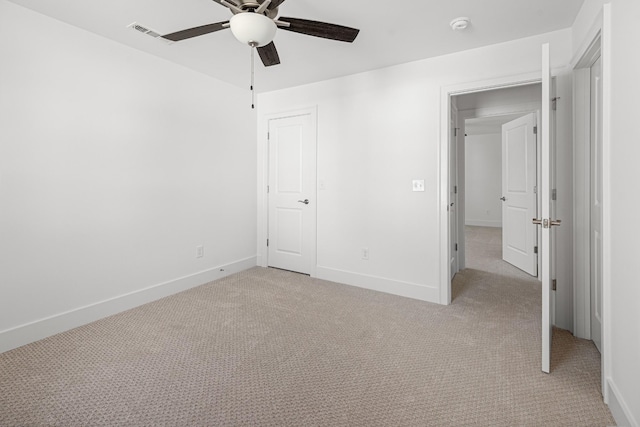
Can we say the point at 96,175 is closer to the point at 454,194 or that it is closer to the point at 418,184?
the point at 418,184

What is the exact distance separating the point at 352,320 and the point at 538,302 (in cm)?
197

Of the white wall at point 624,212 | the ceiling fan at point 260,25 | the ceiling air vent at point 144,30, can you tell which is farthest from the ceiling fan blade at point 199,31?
the white wall at point 624,212

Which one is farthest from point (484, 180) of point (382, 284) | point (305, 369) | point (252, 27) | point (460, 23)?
point (252, 27)

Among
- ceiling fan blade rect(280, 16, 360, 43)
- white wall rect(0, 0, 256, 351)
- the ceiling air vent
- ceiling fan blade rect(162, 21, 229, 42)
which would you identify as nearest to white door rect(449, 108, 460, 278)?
ceiling fan blade rect(280, 16, 360, 43)

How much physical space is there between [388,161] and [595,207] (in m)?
1.81

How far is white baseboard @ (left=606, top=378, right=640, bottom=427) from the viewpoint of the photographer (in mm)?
1451

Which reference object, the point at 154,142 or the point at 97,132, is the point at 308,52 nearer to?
the point at 154,142

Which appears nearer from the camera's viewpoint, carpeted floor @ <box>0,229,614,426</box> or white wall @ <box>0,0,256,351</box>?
carpeted floor @ <box>0,229,614,426</box>

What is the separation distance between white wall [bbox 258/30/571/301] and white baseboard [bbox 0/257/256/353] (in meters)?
1.48

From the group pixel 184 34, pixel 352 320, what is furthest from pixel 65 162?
pixel 352 320

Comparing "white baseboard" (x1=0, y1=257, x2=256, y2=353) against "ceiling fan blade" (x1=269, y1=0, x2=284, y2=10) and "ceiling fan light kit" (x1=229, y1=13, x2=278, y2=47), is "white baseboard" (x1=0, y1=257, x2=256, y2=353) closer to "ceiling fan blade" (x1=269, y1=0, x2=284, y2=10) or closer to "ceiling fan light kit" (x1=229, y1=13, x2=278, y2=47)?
"ceiling fan light kit" (x1=229, y1=13, x2=278, y2=47)

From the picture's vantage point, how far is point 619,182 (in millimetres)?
1588

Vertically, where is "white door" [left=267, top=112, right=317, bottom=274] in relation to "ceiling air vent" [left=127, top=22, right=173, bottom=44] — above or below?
below

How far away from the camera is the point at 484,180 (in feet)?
29.2
